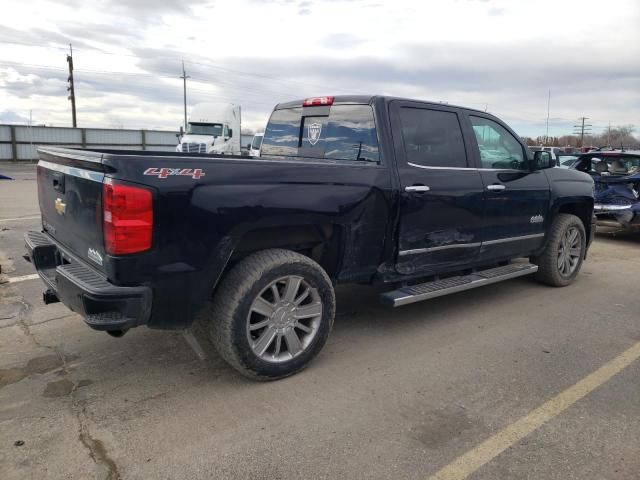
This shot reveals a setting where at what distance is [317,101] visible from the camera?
4.66 m

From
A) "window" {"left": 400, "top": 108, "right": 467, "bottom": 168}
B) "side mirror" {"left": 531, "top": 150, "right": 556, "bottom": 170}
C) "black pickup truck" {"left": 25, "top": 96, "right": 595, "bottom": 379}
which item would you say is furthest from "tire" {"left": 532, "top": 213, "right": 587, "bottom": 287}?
"window" {"left": 400, "top": 108, "right": 467, "bottom": 168}

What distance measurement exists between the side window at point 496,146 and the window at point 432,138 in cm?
31

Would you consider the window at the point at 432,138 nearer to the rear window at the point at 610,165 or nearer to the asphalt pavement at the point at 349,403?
the asphalt pavement at the point at 349,403

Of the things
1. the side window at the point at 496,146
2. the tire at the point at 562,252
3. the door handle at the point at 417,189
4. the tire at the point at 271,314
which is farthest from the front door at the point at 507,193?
the tire at the point at 271,314

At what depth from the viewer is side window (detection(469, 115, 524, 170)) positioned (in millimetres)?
4859

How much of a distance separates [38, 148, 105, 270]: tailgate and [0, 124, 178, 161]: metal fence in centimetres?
2676

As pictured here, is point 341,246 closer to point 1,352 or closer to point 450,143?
point 450,143

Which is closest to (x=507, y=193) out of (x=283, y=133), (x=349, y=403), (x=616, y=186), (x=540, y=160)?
(x=540, y=160)

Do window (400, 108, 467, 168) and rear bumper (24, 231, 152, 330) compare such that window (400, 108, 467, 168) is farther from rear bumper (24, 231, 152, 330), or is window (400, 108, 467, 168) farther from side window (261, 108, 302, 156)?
rear bumper (24, 231, 152, 330)

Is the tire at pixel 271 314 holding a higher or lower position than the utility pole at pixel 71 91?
lower

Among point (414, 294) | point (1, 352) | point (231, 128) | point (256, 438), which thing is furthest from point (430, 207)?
point (231, 128)

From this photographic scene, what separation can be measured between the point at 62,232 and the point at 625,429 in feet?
12.5

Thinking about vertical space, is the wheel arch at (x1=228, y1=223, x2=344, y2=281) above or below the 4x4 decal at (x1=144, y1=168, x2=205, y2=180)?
below

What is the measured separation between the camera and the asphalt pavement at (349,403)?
2.63 meters
